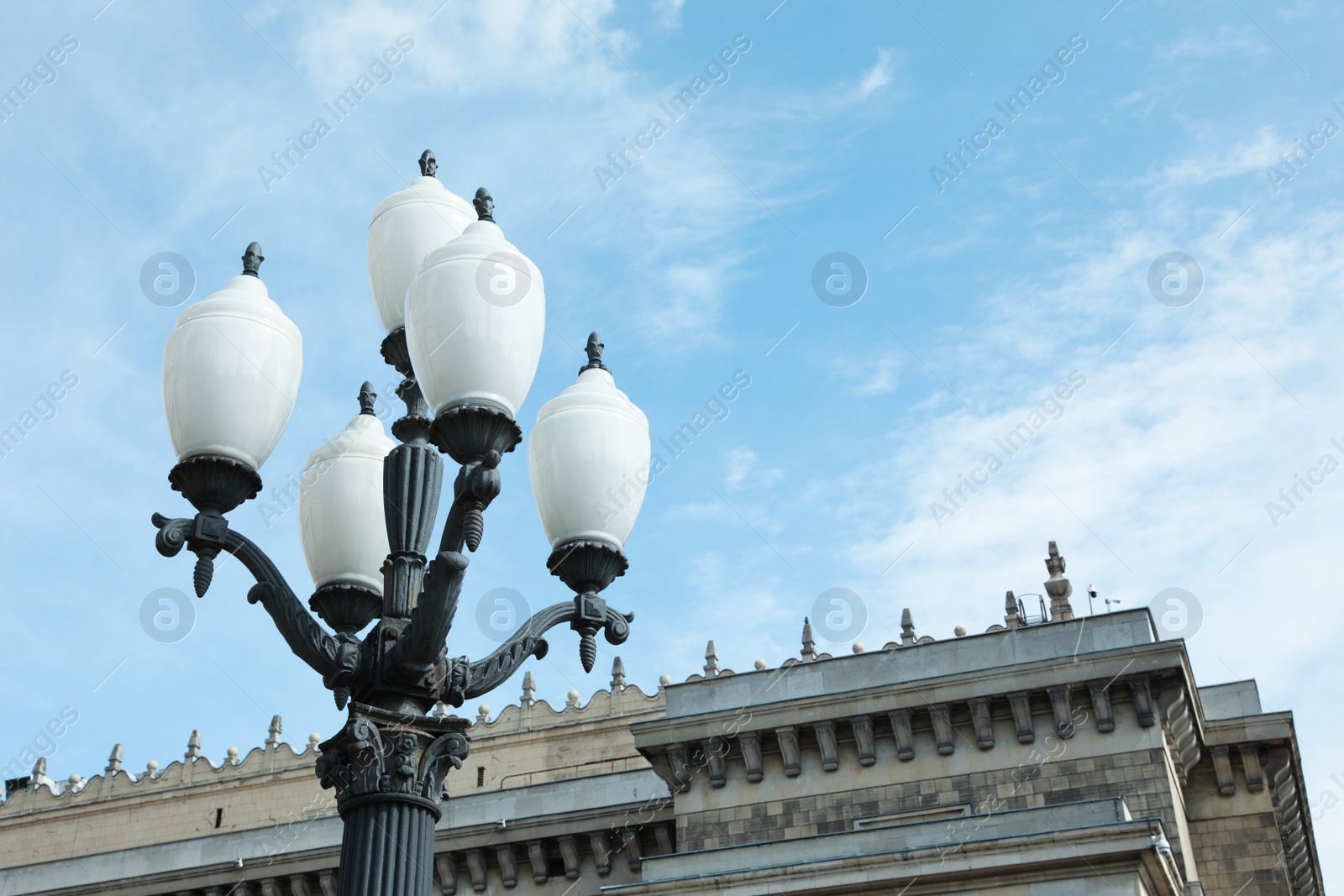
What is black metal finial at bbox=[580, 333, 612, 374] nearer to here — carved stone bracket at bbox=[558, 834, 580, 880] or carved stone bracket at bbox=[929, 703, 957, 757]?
carved stone bracket at bbox=[929, 703, 957, 757]

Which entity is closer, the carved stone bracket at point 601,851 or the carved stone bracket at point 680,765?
the carved stone bracket at point 680,765

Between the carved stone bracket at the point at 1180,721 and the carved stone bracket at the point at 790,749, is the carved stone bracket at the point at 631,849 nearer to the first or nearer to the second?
the carved stone bracket at the point at 790,749

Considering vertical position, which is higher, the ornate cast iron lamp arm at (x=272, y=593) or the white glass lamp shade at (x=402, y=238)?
the white glass lamp shade at (x=402, y=238)

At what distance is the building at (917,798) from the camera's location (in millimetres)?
18969

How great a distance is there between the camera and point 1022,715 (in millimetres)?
21484

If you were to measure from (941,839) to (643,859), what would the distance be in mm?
4243

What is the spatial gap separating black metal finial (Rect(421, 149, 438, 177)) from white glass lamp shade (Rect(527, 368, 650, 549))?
1.86m

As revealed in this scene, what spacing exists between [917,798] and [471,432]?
17.0 m

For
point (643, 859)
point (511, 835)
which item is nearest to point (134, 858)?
point (511, 835)

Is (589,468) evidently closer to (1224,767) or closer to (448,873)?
(1224,767)

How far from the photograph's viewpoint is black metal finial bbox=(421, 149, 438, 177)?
8.26 meters

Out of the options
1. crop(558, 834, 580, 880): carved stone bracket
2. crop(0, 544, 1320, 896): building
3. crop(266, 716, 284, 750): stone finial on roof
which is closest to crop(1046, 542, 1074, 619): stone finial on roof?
crop(0, 544, 1320, 896): building

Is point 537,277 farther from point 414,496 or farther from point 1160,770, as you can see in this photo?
point 1160,770

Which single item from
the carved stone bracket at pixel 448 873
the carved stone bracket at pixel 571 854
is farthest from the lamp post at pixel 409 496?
the carved stone bracket at pixel 448 873
